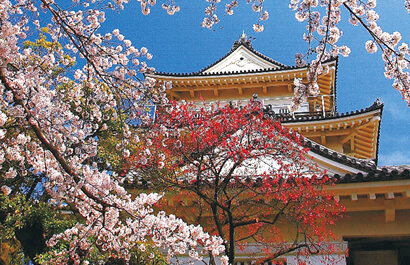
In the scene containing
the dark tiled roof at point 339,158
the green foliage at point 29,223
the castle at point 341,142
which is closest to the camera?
the green foliage at point 29,223

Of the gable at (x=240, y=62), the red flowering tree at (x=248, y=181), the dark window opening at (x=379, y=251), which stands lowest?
the dark window opening at (x=379, y=251)

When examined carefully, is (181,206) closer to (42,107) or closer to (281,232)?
(281,232)

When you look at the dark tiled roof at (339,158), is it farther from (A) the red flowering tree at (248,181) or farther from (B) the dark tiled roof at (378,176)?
(B) the dark tiled roof at (378,176)

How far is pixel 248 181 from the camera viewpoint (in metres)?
5.98

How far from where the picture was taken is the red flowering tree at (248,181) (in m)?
5.68

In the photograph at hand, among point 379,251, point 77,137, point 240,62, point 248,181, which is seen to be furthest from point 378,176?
point 240,62

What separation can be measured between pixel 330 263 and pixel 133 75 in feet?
15.5

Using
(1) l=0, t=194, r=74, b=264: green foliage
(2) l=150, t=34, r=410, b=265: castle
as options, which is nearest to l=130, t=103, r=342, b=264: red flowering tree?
(2) l=150, t=34, r=410, b=265: castle

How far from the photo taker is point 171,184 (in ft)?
18.8

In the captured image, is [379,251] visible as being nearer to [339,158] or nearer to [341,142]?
A: [339,158]

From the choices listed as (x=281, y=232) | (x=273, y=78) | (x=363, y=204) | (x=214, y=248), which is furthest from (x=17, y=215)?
(x=273, y=78)

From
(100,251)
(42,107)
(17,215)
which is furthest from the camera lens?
(17,215)

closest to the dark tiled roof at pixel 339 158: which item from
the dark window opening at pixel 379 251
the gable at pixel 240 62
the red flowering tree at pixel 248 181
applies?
the red flowering tree at pixel 248 181

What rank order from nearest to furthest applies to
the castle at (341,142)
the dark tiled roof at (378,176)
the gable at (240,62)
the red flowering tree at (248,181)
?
the dark tiled roof at (378,176) < the red flowering tree at (248,181) < the castle at (341,142) < the gable at (240,62)
